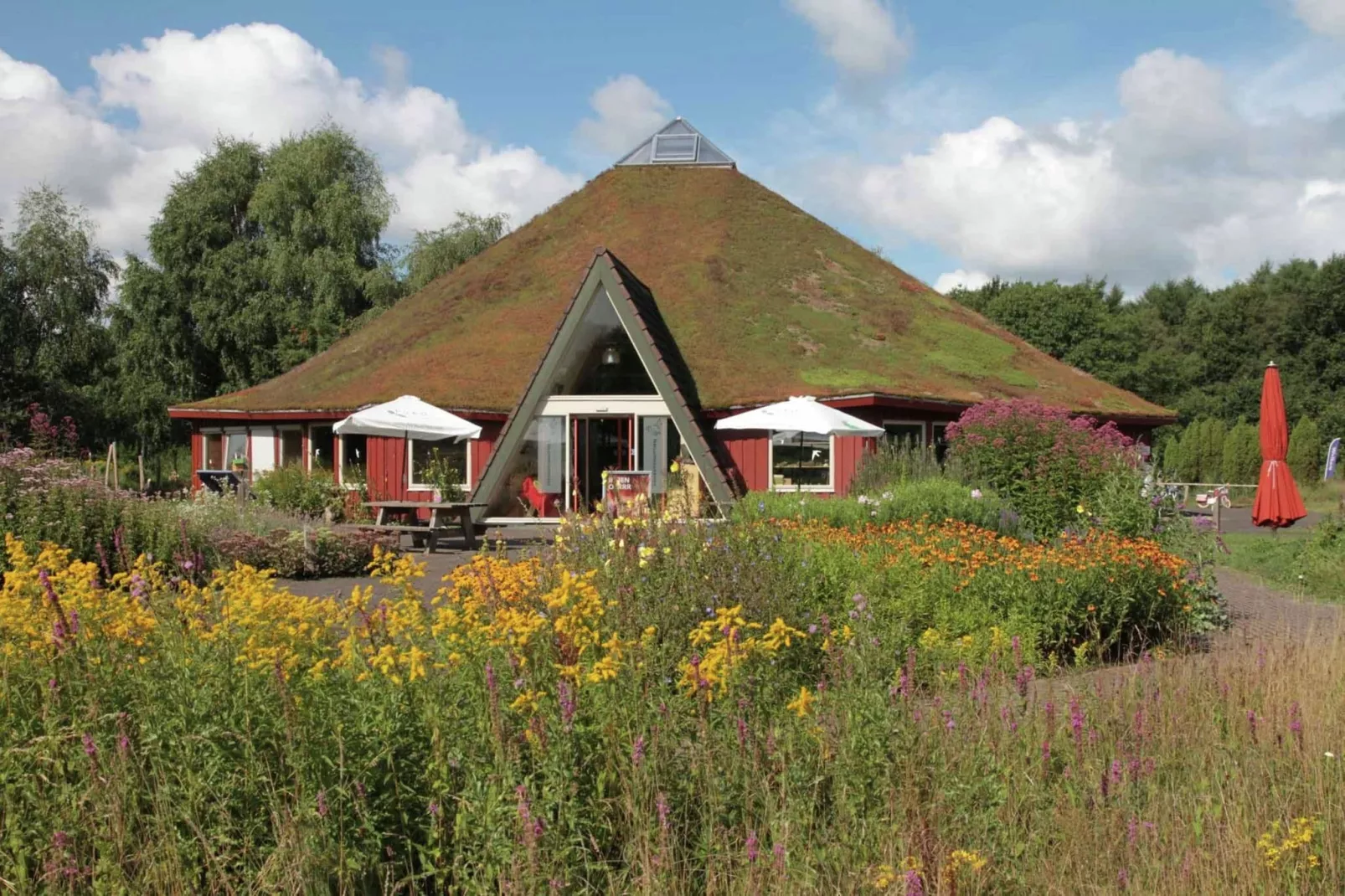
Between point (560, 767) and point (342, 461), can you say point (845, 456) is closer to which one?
point (342, 461)

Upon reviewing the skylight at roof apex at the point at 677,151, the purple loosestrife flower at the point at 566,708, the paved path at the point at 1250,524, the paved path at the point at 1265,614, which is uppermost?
the skylight at roof apex at the point at 677,151

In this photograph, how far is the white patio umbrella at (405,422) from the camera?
18.3 m

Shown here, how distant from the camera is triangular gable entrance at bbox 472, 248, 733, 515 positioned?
19.3 metres

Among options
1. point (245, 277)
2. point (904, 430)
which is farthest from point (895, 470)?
point (245, 277)

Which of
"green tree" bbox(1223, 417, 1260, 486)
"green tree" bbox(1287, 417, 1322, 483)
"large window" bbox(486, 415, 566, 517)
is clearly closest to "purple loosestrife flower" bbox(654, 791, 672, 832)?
"large window" bbox(486, 415, 566, 517)

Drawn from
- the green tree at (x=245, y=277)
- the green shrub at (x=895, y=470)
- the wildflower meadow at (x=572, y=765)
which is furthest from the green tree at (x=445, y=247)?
the wildflower meadow at (x=572, y=765)

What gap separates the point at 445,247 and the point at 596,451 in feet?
67.6

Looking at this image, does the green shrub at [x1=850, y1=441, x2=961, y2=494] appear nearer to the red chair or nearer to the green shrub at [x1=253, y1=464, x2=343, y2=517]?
the red chair

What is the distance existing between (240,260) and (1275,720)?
135 feet

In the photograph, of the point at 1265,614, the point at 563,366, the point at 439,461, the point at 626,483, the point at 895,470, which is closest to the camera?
the point at 1265,614

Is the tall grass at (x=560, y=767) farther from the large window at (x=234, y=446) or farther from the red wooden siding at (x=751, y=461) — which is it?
the large window at (x=234, y=446)

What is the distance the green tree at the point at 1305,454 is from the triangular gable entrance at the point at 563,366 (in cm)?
3211

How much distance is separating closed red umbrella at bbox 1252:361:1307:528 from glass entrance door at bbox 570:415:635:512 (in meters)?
11.8

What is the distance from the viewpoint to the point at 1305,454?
4225cm
